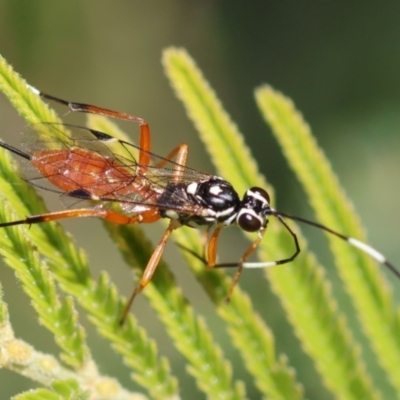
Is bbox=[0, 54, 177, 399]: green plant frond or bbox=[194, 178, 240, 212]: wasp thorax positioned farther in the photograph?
bbox=[194, 178, 240, 212]: wasp thorax

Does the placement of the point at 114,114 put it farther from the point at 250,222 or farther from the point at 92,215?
the point at 250,222

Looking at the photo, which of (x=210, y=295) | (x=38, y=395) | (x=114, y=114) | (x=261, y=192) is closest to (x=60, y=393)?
(x=38, y=395)

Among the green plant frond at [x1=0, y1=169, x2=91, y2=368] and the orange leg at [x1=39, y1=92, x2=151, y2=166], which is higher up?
the orange leg at [x1=39, y1=92, x2=151, y2=166]

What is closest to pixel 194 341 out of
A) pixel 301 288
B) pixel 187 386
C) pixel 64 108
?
pixel 301 288

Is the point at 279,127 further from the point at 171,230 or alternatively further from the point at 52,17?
the point at 52,17

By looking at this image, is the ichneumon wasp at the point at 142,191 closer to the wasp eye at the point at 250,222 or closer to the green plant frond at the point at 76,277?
the wasp eye at the point at 250,222

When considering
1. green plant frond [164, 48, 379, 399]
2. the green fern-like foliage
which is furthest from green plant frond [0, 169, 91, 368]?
green plant frond [164, 48, 379, 399]

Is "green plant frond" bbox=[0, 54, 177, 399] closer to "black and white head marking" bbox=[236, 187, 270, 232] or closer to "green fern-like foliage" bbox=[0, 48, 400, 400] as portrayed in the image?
"green fern-like foliage" bbox=[0, 48, 400, 400]
